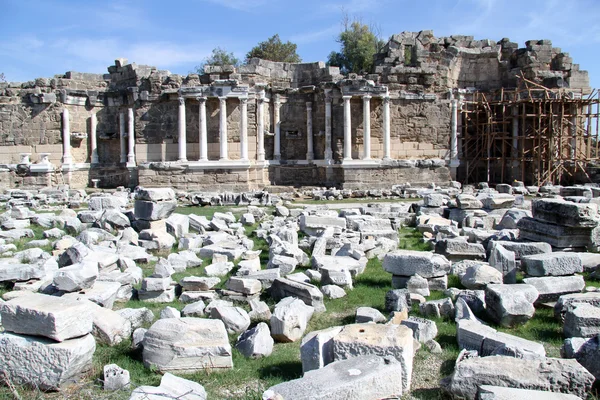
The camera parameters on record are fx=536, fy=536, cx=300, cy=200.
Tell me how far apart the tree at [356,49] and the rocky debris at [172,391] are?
36306 millimetres

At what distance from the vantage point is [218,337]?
511 centimetres

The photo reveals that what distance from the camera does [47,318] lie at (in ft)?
15.2

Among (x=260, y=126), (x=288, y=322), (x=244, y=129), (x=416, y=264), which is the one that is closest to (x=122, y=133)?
(x=244, y=129)

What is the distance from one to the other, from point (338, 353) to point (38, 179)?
21.4 m

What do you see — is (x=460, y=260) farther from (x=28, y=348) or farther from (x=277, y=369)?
(x=28, y=348)

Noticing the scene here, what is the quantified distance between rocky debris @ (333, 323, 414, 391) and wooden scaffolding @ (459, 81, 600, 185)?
18.8m

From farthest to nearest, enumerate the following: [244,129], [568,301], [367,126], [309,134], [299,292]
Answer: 1. [309,134]
2. [244,129]
3. [367,126]
4. [299,292]
5. [568,301]

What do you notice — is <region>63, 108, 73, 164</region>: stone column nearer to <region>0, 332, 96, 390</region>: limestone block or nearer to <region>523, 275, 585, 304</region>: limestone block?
<region>0, 332, 96, 390</region>: limestone block

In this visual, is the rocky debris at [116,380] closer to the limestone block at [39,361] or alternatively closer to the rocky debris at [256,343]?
the limestone block at [39,361]

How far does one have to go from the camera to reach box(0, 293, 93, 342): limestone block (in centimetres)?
464

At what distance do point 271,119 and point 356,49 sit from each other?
63.0 ft

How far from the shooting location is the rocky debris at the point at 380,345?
4.46 m

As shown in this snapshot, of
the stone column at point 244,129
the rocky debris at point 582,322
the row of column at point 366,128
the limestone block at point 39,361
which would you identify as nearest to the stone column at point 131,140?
the stone column at point 244,129

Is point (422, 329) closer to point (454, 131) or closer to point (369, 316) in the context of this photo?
point (369, 316)
